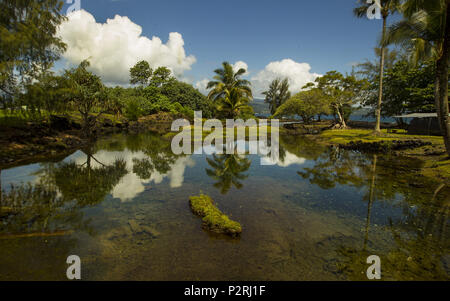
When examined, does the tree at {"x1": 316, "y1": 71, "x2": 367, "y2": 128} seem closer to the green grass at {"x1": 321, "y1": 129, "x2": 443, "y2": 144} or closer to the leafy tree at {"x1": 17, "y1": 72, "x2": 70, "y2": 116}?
the green grass at {"x1": 321, "y1": 129, "x2": 443, "y2": 144}

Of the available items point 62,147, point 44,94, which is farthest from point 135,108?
point 44,94

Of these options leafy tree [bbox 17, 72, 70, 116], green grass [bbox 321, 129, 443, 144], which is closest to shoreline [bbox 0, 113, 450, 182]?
green grass [bbox 321, 129, 443, 144]

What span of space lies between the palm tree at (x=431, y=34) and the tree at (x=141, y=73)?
218 ft

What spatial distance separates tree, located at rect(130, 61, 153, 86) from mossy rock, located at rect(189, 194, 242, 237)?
68595 millimetres

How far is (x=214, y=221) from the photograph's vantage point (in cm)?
693

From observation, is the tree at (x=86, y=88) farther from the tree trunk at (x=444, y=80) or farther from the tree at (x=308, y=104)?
the tree at (x=308, y=104)

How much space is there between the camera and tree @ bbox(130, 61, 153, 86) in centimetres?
6681

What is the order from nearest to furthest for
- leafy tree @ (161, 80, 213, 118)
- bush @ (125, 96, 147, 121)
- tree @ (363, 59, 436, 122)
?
1. tree @ (363, 59, 436, 122)
2. bush @ (125, 96, 147, 121)
3. leafy tree @ (161, 80, 213, 118)

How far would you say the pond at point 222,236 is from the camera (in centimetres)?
505

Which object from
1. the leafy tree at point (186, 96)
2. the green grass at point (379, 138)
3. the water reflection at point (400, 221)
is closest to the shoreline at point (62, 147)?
the green grass at point (379, 138)

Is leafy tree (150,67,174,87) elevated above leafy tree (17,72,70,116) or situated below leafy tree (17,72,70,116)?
above

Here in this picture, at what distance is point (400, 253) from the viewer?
18.5ft

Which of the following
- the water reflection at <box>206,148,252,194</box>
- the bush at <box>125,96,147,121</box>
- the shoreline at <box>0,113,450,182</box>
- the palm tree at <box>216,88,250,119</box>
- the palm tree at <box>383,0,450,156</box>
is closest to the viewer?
the palm tree at <box>383,0,450,156</box>

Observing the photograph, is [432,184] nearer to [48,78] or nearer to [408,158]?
[408,158]
